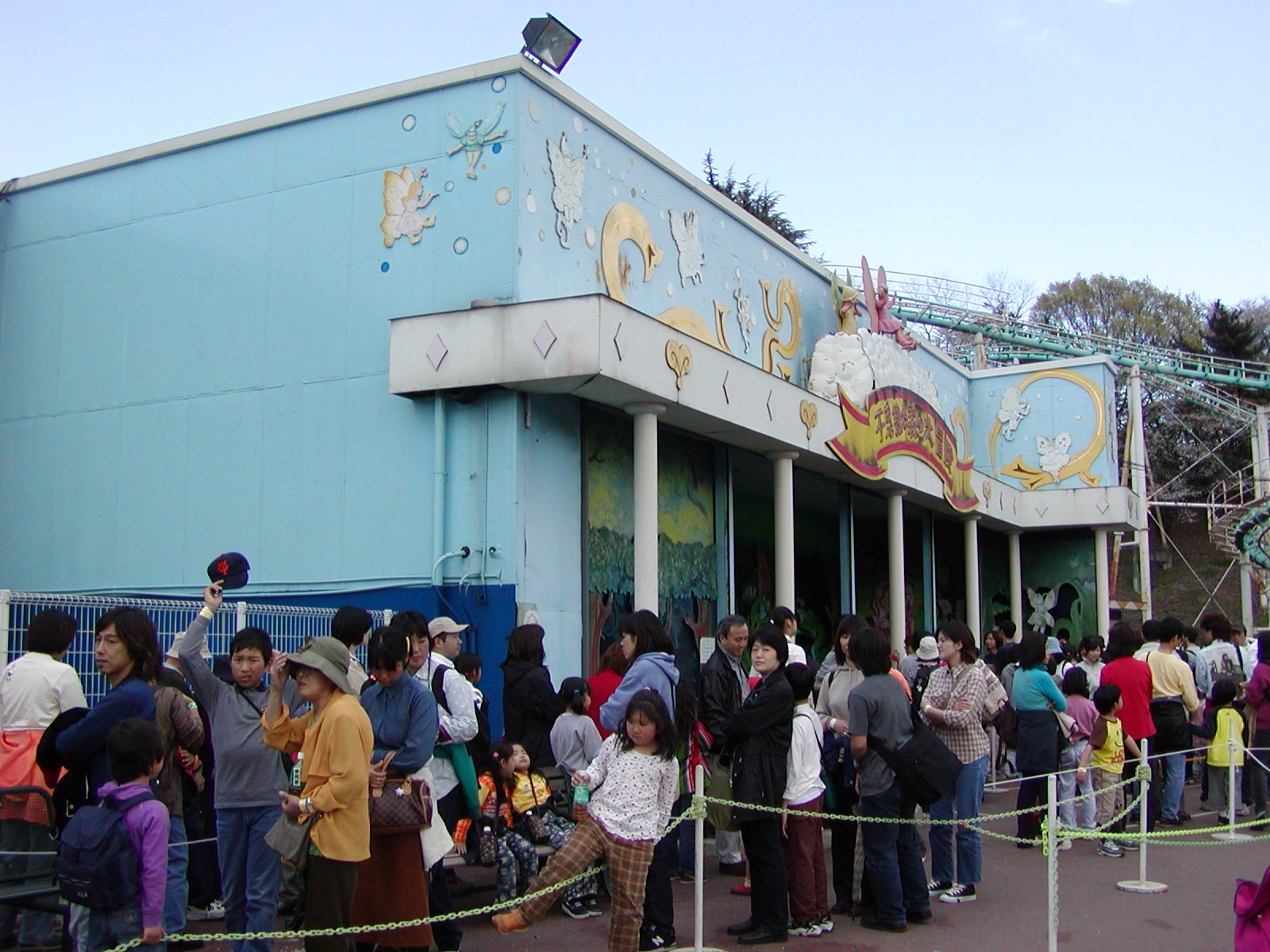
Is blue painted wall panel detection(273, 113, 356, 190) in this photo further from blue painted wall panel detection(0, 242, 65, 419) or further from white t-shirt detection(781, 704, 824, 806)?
white t-shirt detection(781, 704, 824, 806)

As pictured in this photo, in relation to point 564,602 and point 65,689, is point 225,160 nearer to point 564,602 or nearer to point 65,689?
point 564,602

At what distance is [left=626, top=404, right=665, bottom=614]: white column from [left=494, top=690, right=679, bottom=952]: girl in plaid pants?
5790mm

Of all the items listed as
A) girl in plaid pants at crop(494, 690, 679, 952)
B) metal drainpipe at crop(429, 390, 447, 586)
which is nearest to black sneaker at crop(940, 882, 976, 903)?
girl in plaid pants at crop(494, 690, 679, 952)

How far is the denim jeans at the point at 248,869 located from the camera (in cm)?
593

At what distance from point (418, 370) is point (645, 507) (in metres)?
2.65

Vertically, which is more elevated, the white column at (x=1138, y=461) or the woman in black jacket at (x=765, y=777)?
the white column at (x=1138, y=461)

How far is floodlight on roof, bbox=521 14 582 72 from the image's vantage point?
1257cm

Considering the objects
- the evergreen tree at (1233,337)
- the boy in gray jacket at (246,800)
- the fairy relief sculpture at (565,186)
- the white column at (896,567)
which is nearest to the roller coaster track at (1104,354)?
the evergreen tree at (1233,337)

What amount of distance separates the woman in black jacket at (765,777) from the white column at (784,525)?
784cm

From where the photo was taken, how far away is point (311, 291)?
522 inches

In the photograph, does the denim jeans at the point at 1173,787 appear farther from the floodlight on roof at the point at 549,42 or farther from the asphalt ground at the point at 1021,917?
the floodlight on roof at the point at 549,42

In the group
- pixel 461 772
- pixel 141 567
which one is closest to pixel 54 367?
pixel 141 567

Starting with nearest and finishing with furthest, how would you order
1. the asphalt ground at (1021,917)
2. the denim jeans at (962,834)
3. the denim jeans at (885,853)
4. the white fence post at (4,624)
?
the asphalt ground at (1021,917), the denim jeans at (885,853), the white fence post at (4,624), the denim jeans at (962,834)

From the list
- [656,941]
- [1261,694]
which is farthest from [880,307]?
[656,941]
